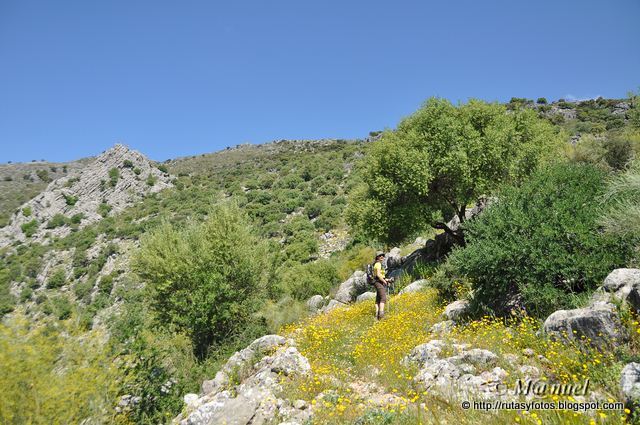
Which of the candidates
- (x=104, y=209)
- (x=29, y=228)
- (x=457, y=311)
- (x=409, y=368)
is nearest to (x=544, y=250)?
(x=457, y=311)

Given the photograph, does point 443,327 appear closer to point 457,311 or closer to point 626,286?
point 457,311

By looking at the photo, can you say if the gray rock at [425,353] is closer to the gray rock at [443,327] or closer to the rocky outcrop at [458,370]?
the rocky outcrop at [458,370]

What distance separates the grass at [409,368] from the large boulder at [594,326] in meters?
0.18

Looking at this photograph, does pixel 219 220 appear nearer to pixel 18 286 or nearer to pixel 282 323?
pixel 282 323

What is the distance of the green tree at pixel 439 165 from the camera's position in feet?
53.1

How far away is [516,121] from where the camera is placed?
62.3 feet

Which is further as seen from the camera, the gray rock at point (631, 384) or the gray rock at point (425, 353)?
the gray rock at point (425, 353)

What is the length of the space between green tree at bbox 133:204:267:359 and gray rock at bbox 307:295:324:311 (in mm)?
4093

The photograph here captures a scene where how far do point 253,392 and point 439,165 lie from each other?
13.1 m

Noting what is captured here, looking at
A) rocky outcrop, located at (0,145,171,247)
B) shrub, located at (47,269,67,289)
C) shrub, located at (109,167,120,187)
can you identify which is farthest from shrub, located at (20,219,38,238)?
shrub, located at (47,269,67,289)

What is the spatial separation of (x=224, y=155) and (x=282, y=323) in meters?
66.5

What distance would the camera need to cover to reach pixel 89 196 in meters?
47.1

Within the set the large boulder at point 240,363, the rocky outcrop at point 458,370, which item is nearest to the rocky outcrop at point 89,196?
the large boulder at point 240,363

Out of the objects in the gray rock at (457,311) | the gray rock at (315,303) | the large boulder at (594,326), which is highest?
the large boulder at (594,326)
